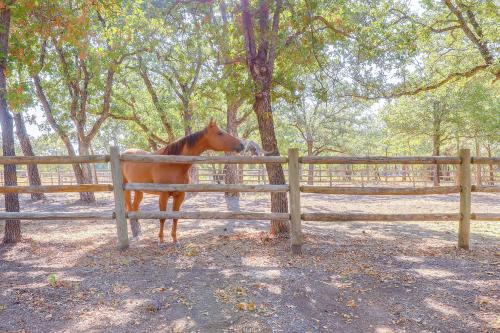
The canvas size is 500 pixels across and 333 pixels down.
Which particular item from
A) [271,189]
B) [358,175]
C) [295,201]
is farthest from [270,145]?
[358,175]

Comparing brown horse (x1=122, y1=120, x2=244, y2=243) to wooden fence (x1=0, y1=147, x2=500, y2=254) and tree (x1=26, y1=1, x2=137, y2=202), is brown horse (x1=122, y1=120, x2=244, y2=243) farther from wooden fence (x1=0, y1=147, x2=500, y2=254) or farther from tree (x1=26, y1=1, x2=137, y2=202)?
tree (x1=26, y1=1, x2=137, y2=202)

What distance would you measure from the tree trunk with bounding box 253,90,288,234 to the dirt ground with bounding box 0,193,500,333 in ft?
1.25

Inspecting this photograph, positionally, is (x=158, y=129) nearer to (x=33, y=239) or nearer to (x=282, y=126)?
(x=282, y=126)

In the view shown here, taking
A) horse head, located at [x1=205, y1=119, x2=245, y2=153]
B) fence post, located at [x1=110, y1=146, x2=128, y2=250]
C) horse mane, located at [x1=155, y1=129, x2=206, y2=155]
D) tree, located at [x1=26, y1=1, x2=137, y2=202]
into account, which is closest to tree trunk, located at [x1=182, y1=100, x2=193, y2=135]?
tree, located at [x1=26, y1=1, x2=137, y2=202]

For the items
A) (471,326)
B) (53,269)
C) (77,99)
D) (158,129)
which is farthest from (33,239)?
(158,129)

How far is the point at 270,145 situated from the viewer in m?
5.89

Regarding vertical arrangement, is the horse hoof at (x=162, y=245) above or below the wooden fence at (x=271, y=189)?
below

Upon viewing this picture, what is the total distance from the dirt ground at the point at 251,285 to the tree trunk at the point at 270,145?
1.25 ft

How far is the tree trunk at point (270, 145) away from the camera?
5779mm

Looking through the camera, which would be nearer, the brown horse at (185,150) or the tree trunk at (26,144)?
the brown horse at (185,150)

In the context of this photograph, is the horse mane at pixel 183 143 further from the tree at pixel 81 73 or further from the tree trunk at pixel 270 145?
the tree at pixel 81 73

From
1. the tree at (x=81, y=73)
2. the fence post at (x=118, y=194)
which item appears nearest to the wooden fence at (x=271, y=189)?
the fence post at (x=118, y=194)

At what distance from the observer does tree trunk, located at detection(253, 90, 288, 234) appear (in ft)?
19.0

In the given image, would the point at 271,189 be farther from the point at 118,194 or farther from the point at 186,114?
the point at 186,114
